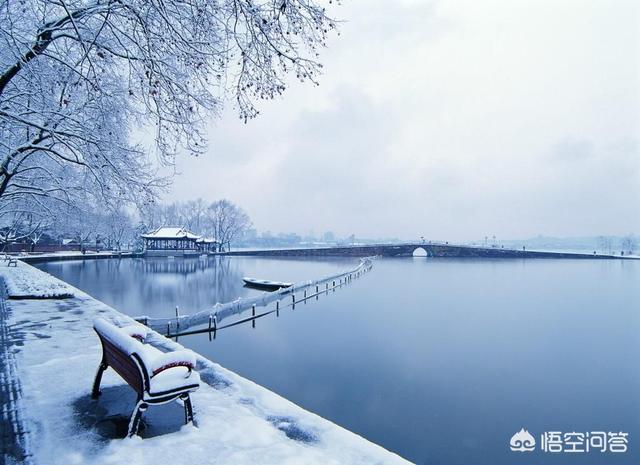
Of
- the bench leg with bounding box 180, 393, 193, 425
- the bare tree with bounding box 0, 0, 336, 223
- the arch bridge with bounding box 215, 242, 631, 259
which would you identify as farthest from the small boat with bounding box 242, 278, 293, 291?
the arch bridge with bounding box 215, 242, 631, 259

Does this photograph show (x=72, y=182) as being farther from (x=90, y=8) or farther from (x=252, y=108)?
(x=252, y=108)

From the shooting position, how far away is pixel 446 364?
1630 cm

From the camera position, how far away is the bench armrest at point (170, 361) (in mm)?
4418

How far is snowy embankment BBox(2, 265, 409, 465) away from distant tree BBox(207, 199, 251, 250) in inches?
3696

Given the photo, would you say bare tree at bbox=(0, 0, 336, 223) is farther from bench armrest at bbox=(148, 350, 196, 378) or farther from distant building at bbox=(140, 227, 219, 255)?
distant building at bbox=(140, 227, 219, 255)

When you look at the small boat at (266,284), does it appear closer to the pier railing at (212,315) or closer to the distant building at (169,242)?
the pier railing at (212,315)

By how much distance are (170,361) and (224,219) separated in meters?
98.1

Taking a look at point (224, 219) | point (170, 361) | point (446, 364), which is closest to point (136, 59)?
point (170, 361)

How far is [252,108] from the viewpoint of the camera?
250 inches

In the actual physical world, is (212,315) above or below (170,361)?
below

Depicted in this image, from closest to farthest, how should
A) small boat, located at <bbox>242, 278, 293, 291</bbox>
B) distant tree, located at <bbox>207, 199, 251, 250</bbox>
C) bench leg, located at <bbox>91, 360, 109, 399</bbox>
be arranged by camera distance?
1. bench leg, located at <bbox>91, 360, 109, 399</bbox>
2. small boat, located at <bbox>242, 278, 293, 291</bbox>
3. distant tree, located at <bbox>207, 199, 251, 250</bbox>

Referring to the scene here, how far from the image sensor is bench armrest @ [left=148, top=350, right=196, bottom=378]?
4418 millimetres

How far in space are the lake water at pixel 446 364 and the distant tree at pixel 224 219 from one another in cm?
6654

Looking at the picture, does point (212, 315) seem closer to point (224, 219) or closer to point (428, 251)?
point (224, 219)
